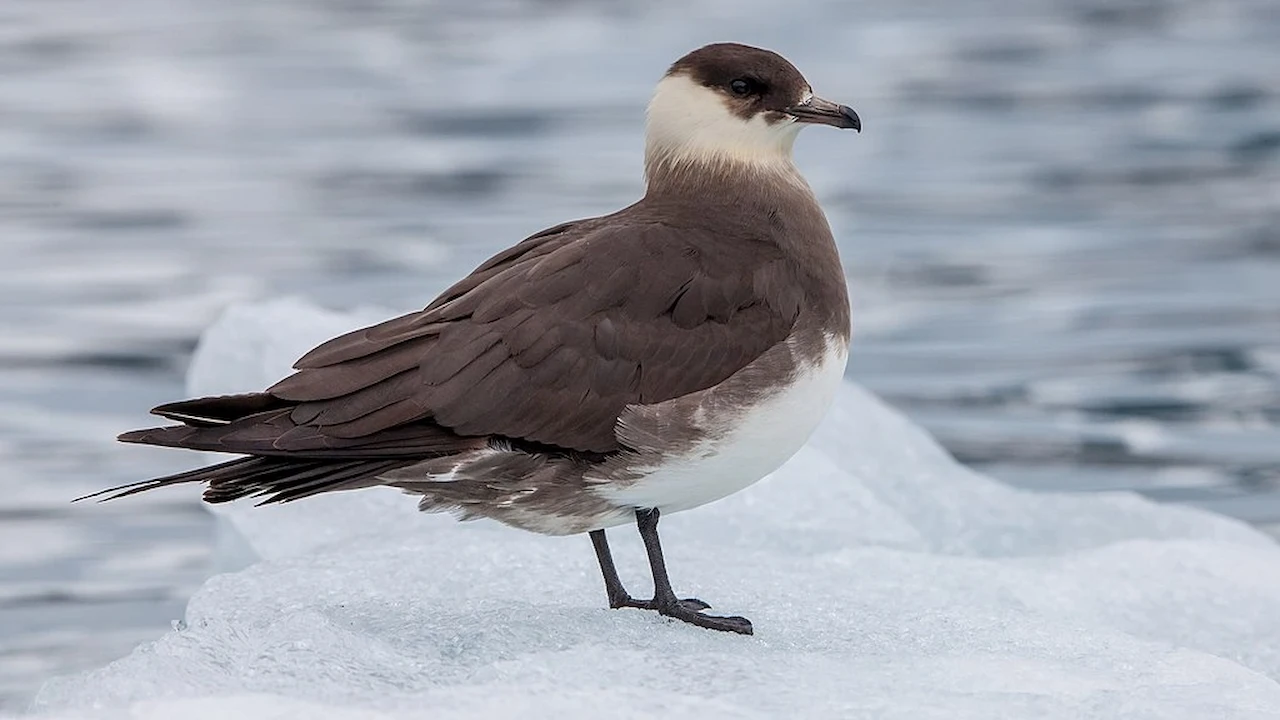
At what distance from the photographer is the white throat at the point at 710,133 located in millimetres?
5012

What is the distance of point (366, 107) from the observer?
15953 millimetres

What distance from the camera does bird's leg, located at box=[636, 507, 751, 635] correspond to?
4.66 m

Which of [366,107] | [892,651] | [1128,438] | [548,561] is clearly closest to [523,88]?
[366,107]

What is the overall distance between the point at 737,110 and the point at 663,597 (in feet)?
3.85

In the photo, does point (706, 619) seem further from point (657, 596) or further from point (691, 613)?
point (657, 596)

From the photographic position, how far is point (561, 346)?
4.54 metres

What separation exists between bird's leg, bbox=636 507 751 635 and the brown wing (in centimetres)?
28

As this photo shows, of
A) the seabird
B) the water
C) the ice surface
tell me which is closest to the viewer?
the ice surface

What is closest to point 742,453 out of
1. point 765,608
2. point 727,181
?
point 765,608

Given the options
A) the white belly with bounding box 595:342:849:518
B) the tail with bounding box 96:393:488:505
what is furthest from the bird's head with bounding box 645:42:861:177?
the tail with bounding box 96:393:488:505

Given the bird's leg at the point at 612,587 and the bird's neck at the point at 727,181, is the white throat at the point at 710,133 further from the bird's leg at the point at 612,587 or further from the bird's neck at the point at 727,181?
the bird's leg at the point at 612,587

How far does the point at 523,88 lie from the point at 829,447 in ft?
31.1

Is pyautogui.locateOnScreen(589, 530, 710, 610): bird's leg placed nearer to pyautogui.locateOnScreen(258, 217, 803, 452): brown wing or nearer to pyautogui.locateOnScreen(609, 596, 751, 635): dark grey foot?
pyautogui.locateOnScreen(609, 596, 751, 635): dark grey foot

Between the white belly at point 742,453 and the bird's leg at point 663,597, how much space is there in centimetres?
7
